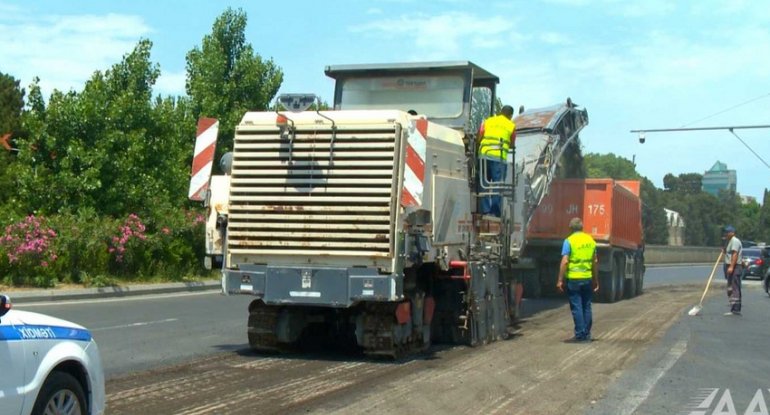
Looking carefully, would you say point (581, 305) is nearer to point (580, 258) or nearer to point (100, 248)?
point (580, 258)

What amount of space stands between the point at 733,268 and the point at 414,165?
33.4ft

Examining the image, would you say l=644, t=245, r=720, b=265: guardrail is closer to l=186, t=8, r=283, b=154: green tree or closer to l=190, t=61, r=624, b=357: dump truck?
l=186, t=8, r=283, b=154: green tree

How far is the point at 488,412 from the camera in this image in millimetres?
8094

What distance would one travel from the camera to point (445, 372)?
33.8ft

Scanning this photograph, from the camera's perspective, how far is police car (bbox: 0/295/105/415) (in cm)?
569

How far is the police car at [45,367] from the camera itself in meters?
5.69

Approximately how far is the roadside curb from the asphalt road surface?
2835mm

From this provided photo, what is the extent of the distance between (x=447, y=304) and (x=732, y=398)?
452 cm

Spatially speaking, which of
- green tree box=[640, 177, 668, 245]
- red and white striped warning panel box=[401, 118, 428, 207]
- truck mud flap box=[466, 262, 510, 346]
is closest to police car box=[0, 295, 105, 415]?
red and white striped warning panel box=[401, 118, 428, 207]

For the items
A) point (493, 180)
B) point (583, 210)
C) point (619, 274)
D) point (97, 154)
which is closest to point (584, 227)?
point (583, 210)

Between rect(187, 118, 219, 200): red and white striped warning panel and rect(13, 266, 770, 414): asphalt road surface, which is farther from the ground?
rect(187, 118, 219, 200): red and white striped warning panel

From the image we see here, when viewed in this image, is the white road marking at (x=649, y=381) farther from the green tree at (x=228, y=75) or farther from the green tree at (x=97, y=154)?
the green tree at (x=228, y=75)

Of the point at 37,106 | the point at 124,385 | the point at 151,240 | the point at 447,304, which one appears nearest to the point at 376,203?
the point at 447,304

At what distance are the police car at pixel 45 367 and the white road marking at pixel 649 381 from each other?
427 cm
